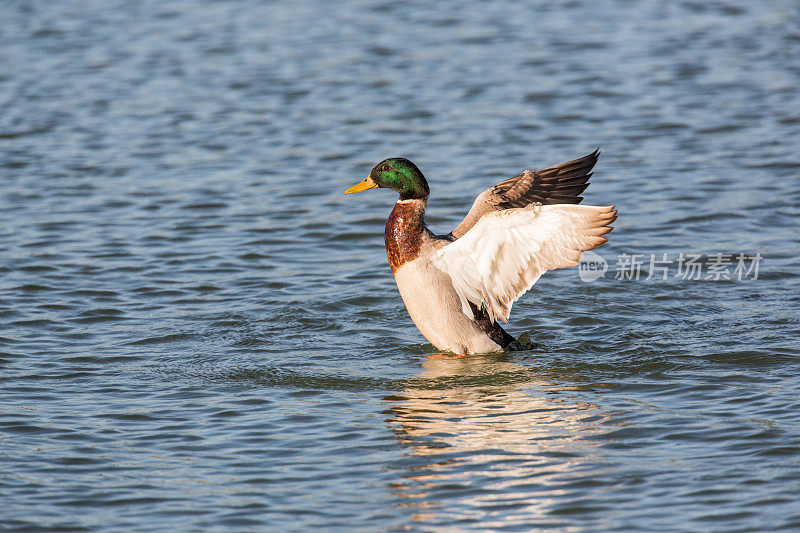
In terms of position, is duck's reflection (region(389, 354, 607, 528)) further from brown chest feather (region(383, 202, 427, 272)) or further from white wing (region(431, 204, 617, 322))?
brown chest feather (region(383, 202, 427, 272))

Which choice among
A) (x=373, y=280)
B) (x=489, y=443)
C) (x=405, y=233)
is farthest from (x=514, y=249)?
(x=373, y=280)

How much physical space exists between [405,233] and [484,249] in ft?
2.17

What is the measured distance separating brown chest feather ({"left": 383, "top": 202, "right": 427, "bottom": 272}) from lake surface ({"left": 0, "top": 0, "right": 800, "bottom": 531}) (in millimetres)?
739

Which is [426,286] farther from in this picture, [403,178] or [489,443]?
[489,443]

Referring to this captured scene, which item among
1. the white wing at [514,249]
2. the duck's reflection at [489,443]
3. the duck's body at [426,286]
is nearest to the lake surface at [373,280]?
the duck's reflection at [489,443]

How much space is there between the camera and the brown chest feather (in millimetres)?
7395

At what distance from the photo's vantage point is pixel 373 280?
9.30m

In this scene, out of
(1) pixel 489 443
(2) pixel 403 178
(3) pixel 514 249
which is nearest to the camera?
(1) pixel 489 443

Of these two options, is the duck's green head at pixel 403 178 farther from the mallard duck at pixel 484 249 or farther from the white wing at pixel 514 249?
the white wing at pixel 514 249

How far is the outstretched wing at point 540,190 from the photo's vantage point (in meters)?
7.44

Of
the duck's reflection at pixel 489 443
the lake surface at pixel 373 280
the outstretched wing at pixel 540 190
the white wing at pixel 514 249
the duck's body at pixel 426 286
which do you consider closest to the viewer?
the duck's reflection at pixel 489 443

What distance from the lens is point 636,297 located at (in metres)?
8.73

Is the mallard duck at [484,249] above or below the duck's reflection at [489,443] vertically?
above

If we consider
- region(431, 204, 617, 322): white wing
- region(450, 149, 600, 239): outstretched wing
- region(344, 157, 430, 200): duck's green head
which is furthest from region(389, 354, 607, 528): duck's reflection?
region(344, 157, 430, 200): duck's green head
